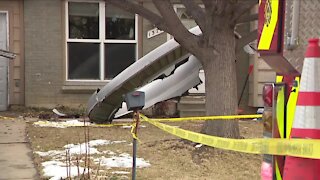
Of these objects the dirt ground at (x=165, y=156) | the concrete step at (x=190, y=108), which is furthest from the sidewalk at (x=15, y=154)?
the concrete step at (x=190, y=108)

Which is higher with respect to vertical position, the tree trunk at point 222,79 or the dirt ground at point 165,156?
the tree trunk at point 222,79

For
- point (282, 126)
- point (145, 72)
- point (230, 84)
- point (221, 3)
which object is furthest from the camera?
point (145, 72)

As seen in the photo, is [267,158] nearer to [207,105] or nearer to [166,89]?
[207,105]

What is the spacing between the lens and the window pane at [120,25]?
42.9 ft

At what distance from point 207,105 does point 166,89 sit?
3.17 metres

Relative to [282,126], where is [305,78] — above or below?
above

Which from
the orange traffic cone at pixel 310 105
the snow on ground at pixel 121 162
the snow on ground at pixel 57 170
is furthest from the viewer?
the snow on ground at pixel 121 162

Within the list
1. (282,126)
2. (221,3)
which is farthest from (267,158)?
(221,3)

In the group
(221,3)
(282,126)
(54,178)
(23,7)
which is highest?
(23,7)

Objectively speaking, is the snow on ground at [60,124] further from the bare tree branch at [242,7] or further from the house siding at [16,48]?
the bare tree branch at [242,7]

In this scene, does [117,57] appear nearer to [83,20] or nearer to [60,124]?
[83,20]

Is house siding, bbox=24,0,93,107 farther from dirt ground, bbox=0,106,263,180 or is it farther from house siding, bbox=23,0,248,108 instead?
dirt ground, bbox=0,106,263,180

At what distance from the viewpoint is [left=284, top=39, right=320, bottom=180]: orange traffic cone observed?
2734mm

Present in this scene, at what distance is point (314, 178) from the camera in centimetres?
271
